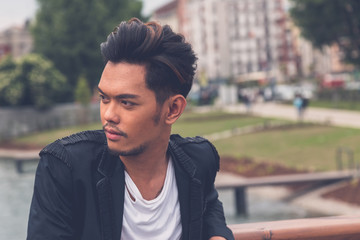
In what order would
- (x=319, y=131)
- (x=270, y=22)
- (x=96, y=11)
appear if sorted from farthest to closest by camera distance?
(x=270, y=22) < (x=96, y=11) < (x=319, y=131)

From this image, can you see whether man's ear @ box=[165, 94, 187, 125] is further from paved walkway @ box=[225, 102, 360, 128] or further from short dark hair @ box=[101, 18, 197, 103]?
paved walkway @ box=[225, 102, 360, 128]

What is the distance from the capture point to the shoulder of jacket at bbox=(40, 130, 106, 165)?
203 centimetres

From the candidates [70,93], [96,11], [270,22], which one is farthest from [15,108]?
[270,22]

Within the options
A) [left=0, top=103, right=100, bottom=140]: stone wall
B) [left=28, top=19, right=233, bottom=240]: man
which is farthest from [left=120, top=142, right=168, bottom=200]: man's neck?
[left=0, top=103, right=100, bottom=140]: stone wall

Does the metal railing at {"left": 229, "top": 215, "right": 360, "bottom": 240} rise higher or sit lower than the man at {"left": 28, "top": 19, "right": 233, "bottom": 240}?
lower

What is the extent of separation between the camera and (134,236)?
7.17 feet

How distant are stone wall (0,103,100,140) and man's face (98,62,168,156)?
36.3 m

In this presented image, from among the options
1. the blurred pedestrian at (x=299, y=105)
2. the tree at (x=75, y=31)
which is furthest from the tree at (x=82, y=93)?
the blurred pedestrian at (x=299, y=105)

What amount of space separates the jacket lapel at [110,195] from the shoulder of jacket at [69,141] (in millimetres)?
61

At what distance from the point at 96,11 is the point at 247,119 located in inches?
662

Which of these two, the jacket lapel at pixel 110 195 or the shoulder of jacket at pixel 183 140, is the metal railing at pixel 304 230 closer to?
the shoulder of jacket at pixel 183 140

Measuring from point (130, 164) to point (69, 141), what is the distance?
0.78 ft

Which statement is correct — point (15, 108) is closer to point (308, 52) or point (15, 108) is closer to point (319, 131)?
point (319, 131)

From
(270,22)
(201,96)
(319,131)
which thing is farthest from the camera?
(270,22)
